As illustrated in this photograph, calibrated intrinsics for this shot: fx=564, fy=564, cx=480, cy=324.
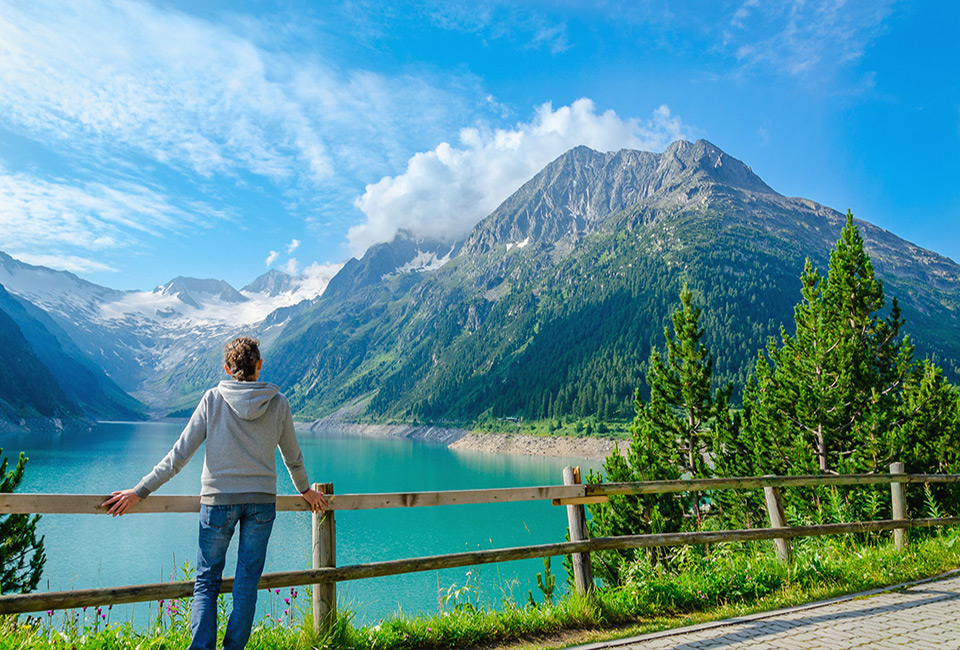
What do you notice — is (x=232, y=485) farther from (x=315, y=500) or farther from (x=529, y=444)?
(x=529, y=444)

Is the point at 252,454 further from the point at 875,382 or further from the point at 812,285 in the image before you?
the point at 812,285

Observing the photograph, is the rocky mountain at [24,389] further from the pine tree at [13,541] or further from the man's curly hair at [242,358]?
the man's curly hair at [242,358]

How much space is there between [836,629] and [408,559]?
4.52 meters

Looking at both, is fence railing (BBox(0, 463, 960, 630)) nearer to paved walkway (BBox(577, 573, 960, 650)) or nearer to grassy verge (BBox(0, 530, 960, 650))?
grassy verge (BBox(0, 530, 960, 650))

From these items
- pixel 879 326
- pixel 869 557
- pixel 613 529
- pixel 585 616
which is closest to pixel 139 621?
pixel 613 529

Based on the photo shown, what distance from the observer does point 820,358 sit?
2114 centimetres

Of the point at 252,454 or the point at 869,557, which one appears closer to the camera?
the point at 252,454

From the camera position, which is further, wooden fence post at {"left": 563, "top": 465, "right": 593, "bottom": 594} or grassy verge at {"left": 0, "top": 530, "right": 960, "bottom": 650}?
wooden fence post at {"left": 563, "top": 465, "right": 593, "bottom": 594}

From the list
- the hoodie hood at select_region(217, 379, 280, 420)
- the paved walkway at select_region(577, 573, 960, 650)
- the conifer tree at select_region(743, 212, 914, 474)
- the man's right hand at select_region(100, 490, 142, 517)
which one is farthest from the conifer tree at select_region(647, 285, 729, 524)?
the man's right hand at select_region(100, 490, 142, 517)

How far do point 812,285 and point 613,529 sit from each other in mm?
13429

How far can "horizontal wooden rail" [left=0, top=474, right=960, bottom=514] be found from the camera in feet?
15.4

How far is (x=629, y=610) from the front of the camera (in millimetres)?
6836

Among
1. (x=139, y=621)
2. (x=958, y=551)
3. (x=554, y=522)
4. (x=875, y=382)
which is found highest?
(x=875, y=382)

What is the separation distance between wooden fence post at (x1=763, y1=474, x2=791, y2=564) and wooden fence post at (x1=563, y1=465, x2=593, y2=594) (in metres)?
3.06
